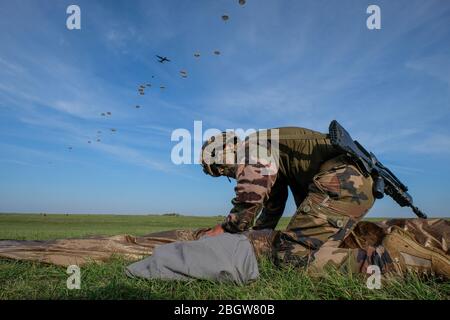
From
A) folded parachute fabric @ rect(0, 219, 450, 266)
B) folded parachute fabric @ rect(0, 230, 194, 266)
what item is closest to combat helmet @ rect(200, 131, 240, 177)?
folded parachute fabric @ rect(0, 219, 450, 266)

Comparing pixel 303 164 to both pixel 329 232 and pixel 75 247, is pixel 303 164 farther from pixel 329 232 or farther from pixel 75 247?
pixel 75 247

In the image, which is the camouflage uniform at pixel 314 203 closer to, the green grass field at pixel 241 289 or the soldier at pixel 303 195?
the soldier at pixel 303 195

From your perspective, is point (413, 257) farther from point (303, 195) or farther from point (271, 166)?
point (303, 195)

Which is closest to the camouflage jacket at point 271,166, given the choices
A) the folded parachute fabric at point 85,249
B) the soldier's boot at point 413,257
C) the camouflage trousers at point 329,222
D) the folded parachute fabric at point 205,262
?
the camouflage trousers at point 329,222

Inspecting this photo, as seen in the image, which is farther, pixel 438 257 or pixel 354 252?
pixel 354 252

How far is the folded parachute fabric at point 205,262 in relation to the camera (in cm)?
452

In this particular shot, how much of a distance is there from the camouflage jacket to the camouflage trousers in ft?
1.41

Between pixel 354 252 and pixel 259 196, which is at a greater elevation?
pixel 259 196

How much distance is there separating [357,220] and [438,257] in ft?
4.63

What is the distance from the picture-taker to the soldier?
15.9ft

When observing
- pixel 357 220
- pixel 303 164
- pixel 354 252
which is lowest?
pixel 354 252

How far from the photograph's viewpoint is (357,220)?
576 cm
